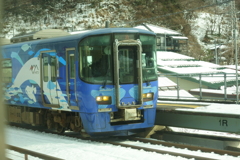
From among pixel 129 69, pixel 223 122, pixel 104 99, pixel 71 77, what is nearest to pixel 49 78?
pixel 71 77

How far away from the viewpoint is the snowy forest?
3479 inches

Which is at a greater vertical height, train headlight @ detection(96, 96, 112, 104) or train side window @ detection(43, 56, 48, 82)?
train side window @ detection(43, 56, 48, 82)

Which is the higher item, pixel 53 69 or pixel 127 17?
pixel 127 17

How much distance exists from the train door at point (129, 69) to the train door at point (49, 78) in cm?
207

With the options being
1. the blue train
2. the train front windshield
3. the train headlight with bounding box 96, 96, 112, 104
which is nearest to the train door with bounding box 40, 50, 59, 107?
the blue train

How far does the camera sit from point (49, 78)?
38.4ft

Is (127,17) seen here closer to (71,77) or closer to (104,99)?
(71,77)

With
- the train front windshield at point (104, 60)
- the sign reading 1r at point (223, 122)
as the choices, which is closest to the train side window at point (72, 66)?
the train front windshield at point (104, 60)

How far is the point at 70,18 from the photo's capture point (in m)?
95.4

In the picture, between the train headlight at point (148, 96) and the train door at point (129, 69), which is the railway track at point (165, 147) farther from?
the train headlight at point (148, 96)

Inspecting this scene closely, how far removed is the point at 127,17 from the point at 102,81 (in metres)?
92.0

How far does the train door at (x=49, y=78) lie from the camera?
37.6ft

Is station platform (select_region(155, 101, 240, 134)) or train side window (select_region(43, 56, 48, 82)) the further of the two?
train side window (select_region(43, 56, 48, 82))

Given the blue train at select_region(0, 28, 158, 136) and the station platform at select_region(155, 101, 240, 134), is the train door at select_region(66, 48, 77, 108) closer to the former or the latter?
the blue train at select_region(0, 28, 158, 136)
